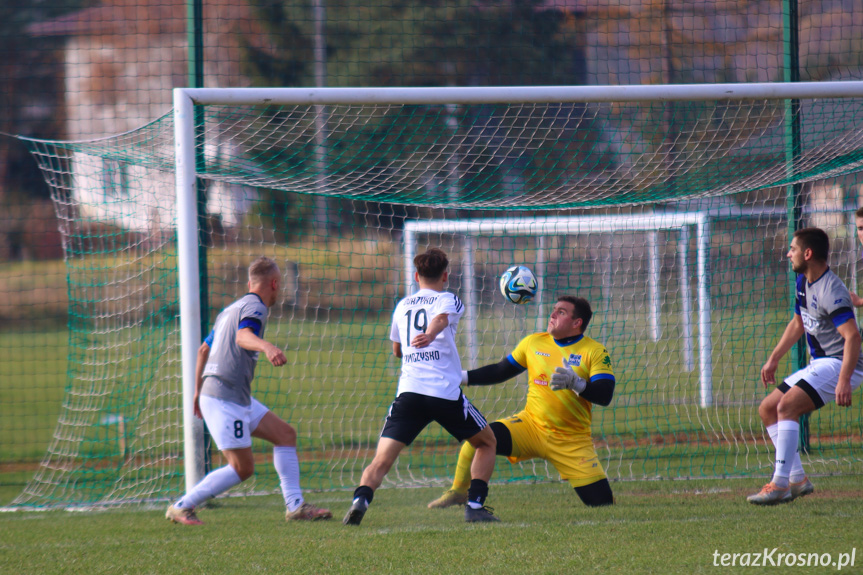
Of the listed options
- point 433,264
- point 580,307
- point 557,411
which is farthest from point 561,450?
point 433,264

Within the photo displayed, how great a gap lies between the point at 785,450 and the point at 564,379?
1.43 meters

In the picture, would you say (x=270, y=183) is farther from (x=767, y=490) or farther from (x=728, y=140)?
(x=767, y=490)

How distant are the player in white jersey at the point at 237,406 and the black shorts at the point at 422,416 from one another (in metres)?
0.70

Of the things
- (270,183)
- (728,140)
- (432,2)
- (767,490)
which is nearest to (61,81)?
(432,2)

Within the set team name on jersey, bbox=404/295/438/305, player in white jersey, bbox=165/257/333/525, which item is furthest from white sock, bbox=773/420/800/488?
player in white jersey, bbox=165/257/333/525

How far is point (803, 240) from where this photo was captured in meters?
4.64

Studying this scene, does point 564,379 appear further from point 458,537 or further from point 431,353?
point 458,537

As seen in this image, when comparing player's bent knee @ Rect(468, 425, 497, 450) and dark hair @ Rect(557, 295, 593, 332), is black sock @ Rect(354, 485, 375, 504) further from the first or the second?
dark hair @ Rect(557, 295, 593, 332)

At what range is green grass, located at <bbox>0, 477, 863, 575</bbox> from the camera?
3.45 metres

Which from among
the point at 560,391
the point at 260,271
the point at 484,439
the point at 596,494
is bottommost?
the point at 596,494

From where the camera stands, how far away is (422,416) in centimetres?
441

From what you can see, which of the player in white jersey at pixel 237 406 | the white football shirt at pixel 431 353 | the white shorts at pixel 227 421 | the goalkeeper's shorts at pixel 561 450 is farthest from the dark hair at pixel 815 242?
the white shorts at pixel 227 421

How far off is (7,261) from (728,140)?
26.4 meters

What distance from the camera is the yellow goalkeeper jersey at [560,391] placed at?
4.77 m
